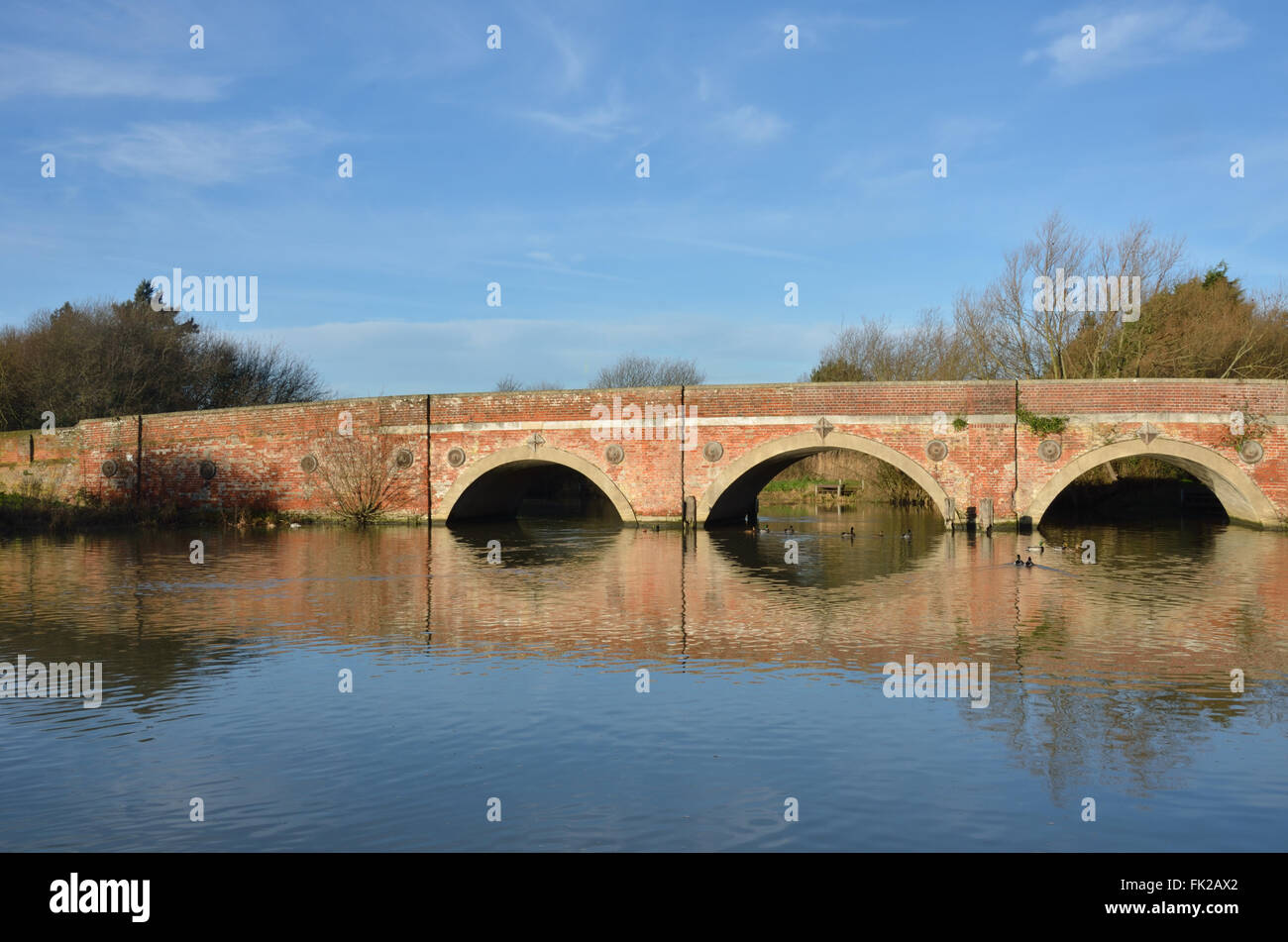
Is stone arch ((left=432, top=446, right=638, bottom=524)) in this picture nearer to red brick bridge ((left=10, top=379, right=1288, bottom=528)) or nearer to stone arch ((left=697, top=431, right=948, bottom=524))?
red brick bridge ((left=10, top=379, right=1288, bottom=528))

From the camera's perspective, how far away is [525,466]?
1345 inches

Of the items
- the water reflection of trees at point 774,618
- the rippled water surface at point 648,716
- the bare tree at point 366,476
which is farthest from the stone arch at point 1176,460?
the bare tree at point 366,476

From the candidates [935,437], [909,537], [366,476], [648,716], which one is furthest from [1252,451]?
[366,476]

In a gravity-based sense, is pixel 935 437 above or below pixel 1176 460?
above

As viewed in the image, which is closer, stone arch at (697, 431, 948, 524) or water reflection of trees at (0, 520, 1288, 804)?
water reflection of trees at (0, 520, 1288, 804)

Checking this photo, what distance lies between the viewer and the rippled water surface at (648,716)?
256 inches

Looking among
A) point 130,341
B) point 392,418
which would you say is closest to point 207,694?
point 392,418

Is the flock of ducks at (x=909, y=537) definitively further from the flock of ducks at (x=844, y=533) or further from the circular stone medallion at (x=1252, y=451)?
the circular stone medallion at (x=1252, y=451)

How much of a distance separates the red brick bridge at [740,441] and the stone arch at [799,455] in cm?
4

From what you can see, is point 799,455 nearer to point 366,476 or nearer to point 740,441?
point 740,441

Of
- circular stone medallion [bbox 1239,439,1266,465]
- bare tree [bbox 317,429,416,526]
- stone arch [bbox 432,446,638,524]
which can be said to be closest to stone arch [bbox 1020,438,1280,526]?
circular stone medallion [bbox 1239,439,1266,465]

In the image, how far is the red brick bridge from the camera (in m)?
28.1

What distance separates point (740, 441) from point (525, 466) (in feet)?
25.4

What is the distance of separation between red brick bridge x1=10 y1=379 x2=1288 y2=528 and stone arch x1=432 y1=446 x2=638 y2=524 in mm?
48
